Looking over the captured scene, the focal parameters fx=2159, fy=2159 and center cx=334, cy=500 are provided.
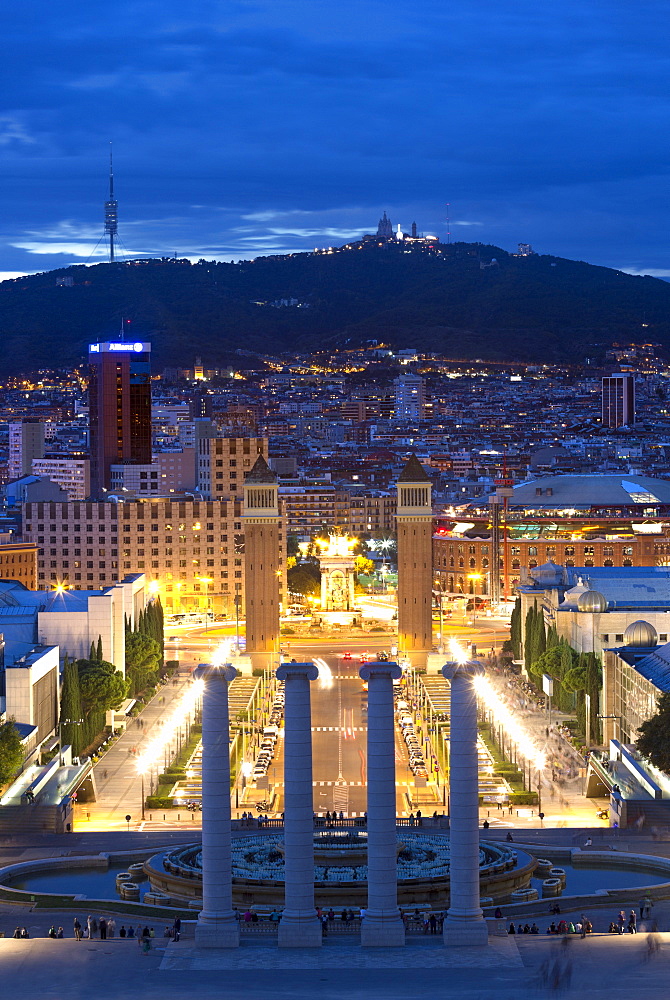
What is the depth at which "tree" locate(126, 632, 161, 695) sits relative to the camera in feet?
328

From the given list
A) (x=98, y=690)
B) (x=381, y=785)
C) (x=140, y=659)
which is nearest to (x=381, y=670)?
(x=381, y=785)

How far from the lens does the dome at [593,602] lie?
316 feet

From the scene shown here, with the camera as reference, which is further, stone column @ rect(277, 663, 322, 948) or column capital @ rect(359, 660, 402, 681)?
stone column @ rect(277, 663, 322, 948)

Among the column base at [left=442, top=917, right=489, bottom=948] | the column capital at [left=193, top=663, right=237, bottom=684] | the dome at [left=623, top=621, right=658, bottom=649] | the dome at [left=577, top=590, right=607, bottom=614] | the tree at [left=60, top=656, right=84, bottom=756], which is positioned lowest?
the column base at [left=442, top=917, right=489, bottom=948]

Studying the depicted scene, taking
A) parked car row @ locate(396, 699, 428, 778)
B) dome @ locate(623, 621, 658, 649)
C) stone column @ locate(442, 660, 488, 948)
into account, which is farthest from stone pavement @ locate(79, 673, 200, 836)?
stone column @ locate(442, 660, 488, 948)

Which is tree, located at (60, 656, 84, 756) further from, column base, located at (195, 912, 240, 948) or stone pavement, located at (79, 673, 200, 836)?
column base, located at (195, 912, 240, 948)

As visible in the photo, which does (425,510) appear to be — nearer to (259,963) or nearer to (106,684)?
(106,684)

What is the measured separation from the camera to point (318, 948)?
1866 inches

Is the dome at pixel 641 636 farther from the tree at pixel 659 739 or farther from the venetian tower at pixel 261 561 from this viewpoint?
the venetian tower at pixel 261 561

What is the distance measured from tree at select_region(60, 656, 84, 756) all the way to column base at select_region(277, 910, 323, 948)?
3340cm

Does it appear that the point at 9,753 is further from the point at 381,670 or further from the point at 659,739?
the point at 381,670

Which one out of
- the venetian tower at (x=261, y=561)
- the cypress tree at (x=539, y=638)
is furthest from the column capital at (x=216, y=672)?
the venetian tower at (x=261, y=561)

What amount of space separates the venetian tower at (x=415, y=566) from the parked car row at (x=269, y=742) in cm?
1322

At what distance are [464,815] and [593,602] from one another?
166 ft
